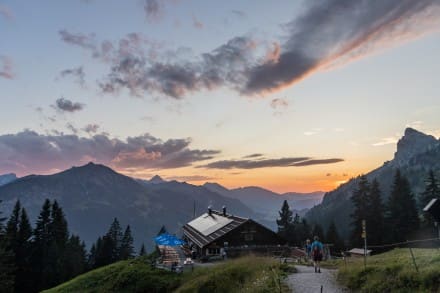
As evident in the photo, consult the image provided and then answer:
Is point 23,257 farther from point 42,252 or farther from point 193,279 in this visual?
point 193,279

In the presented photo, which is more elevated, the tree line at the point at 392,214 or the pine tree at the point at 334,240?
the tree line at the point at 392,214

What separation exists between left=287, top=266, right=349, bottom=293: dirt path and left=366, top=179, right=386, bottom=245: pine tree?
3679cm

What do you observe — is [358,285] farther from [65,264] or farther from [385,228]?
[65,264]

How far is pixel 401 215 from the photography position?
2224 inches

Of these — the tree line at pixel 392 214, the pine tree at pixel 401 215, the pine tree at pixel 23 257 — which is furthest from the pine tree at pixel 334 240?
the pine tree at pixel 23 257

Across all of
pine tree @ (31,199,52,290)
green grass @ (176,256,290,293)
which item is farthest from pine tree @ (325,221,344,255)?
pine tree @ (31,199,52,290)

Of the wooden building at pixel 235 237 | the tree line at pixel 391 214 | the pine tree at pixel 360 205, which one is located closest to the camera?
the wooden building at pixel 235 237

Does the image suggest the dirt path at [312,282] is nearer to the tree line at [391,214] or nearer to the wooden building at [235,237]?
the wooden building at [235,237]

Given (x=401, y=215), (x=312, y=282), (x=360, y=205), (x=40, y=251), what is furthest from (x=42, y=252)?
(x=401, y=215)

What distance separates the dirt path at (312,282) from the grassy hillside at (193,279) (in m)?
0.88

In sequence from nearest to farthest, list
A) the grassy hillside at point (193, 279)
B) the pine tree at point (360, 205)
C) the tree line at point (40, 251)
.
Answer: the grassy hillside at point (193, 279) < the pine tree at point (360, 205) < the tree line at point (40, 251)

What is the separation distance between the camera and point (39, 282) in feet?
200

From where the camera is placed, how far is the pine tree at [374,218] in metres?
56.2

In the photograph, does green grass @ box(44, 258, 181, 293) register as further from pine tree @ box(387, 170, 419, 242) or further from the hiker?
pine tree @ box(387, 170, 419, 242)
